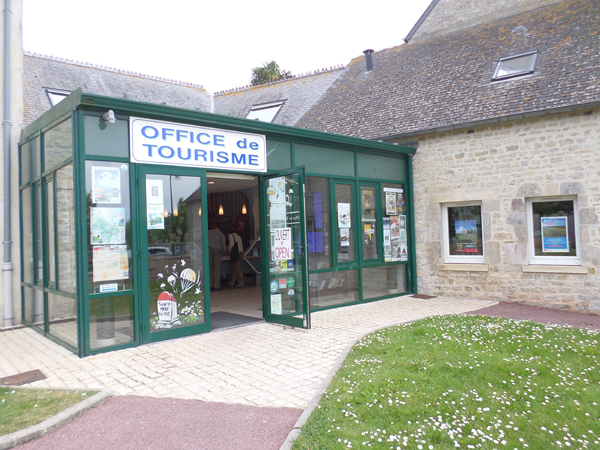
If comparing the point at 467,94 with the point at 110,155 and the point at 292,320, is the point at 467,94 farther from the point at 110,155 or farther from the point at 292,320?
the point at 110,155

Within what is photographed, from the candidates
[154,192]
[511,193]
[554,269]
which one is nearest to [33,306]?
[154,192]

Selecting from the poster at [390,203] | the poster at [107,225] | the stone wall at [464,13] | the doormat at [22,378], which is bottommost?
the doormat at [22,378]

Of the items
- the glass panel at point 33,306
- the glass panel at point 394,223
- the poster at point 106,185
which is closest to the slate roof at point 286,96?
the glass panel at point 394,223

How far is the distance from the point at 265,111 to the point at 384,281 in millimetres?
7351

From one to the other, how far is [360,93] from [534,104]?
496 cm

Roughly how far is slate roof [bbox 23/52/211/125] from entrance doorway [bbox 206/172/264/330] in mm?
3278

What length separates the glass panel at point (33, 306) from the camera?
743cm

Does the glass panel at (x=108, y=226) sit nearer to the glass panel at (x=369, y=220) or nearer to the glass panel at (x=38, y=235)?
the glass panel at (x=38, y=235)

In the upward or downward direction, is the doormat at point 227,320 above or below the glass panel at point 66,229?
below

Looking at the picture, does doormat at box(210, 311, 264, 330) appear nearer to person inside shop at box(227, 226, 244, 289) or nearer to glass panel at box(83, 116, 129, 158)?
glass panel at box(83, 116, 129, 158)

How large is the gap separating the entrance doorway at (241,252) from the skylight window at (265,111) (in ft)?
7.44

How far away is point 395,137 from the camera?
10039 millimetres

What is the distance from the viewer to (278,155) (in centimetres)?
766

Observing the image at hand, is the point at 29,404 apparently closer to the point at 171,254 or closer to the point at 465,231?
the point at 171,254
